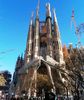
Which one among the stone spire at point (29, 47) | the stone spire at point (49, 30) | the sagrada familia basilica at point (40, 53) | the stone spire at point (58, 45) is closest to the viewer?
the sagrada familia basilica at point (40, 53)

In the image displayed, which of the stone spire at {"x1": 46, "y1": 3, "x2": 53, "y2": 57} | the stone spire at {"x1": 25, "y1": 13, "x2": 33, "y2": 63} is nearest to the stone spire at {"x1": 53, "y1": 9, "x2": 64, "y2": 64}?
the stone spire at {"x1": 46, "y1": 3, "x2": 53, "y2": 57}

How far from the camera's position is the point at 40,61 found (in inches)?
2773

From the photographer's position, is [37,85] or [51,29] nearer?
[37,85]

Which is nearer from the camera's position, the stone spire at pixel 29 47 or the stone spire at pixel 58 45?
the stone spire at pixel 58 45

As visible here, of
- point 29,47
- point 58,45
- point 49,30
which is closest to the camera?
point 58,45

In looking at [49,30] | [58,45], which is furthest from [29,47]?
[58,45]

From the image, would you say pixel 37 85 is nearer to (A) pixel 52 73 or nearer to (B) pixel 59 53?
(A) pixel 52 73

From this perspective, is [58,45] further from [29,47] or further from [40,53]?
[29,47]

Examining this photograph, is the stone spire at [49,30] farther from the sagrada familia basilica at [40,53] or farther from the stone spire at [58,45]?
the stone spire at [58,45]

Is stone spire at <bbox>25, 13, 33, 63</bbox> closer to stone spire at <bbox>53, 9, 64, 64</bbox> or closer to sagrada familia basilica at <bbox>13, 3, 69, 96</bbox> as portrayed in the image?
sagrada familia basilica at <bbox>13, 3, 69, 96</bbox>

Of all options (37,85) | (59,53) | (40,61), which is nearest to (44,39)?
(59,53)

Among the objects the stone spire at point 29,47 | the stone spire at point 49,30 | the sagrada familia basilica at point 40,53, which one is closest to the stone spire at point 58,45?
the sagrada familia basilica at point 40,53

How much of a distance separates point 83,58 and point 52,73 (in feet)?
115

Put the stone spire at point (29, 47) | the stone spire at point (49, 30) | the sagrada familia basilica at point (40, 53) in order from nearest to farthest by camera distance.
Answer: the sagrada familia basilica at point (40, 53) < the stone spire at point (49, 30) < the stone spire at point (29, 47)
